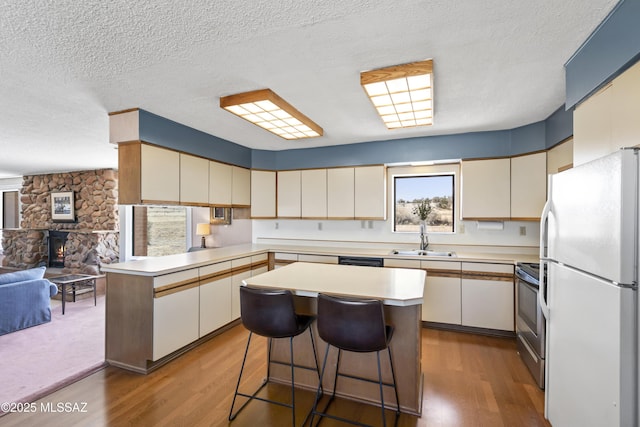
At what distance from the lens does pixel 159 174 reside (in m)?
3.16

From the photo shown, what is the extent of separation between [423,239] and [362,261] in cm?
93

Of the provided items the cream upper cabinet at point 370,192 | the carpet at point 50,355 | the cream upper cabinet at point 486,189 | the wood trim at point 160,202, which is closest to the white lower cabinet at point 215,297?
the wood trim at point 160,202

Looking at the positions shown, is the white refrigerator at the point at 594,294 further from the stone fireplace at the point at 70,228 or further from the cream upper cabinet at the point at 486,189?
the stone fireplace at the point at 70,228

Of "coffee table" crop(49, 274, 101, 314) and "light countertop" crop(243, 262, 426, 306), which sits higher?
"light countertop" crop(243, 262, 426, 306)

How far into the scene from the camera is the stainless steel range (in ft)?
7.72

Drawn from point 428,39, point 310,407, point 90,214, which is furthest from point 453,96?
point 90,214

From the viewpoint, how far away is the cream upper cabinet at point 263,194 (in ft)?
15.6

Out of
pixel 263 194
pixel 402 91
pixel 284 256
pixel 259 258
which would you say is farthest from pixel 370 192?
pixel 402 91

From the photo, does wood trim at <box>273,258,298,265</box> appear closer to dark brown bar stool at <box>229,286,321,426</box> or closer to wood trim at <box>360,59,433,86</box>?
dark brown bar stool at <box>229,286,321,426</box>

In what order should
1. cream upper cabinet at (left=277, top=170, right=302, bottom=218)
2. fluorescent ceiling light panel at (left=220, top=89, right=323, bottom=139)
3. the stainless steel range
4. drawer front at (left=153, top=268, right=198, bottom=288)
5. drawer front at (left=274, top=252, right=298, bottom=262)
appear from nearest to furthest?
the stainless steel range
fluorescent ceiling light panel at (left=220, top=89, right=323, bottom=139)
drawer front at (left=153, top=268, right=198, bottom=288)
drawer front at (left=274, top=252, right=298, bottom=262)
cream upper cabinet at (left=277, top=170, right=302, bottom=218)

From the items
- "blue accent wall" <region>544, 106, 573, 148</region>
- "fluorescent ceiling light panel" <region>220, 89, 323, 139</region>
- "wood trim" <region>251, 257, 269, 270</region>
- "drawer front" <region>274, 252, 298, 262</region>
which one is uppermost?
"fluorescent ceiling light panel" <region>220, 89, 323, 139</region>

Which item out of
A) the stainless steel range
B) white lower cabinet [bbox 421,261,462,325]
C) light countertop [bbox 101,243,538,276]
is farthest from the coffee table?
the stainless steel range

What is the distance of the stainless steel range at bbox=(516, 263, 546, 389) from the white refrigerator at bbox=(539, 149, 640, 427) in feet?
1.95

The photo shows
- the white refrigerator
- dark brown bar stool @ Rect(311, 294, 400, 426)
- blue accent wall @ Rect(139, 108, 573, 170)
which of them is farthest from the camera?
blue accent wall @ Rect(139, 108, 573, 170)
